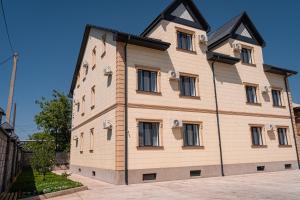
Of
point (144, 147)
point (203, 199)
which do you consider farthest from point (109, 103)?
point (203, 199)

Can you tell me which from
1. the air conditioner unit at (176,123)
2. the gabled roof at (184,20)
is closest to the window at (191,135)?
the air conditioner unit at (176,123)

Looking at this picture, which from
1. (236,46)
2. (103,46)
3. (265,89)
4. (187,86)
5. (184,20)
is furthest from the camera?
(265,89)

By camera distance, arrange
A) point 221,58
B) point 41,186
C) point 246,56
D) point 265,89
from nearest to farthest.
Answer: point 41,186
point 221,58
point 265,89
point 246,56

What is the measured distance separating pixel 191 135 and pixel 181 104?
1875 millimetres

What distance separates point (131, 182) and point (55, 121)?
25041 mm

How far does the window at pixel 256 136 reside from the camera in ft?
56.2

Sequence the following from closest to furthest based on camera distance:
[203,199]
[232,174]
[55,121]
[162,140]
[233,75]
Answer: [203,199]
[162,140]
[232,174]
[233,75]
[55,121]

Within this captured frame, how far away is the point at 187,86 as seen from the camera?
50.5 feet

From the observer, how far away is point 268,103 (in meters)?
18.5

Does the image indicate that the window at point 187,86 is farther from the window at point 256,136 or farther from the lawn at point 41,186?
the lawn at point 41,186

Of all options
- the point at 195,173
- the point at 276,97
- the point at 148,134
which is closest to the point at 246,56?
the point at 276,97

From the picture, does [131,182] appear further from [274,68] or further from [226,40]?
[274,68]

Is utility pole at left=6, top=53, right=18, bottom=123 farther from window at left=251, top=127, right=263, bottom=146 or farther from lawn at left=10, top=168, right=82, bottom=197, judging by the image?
window at left=251, top=127, right=263, bottom=146

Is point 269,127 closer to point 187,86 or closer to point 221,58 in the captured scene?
point 221,58
